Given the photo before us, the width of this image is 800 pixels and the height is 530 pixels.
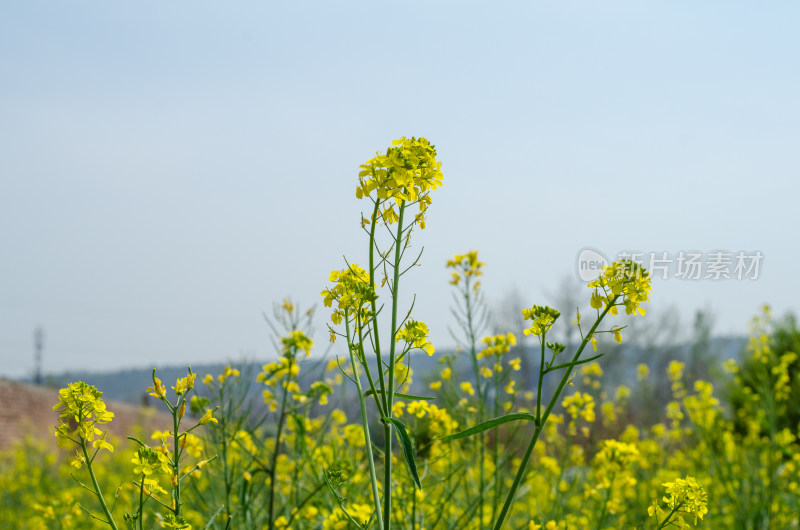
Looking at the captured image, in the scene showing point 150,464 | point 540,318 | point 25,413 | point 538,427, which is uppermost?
point 540,318

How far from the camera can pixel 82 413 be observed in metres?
1.54

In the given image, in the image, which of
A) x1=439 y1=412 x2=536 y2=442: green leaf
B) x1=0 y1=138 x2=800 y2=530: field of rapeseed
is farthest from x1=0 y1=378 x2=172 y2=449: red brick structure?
x1=439 y1=412 x2=536 y2=442: green leaf

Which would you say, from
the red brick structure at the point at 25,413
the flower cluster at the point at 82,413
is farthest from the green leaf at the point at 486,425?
the red brick structure at the point at 25,413

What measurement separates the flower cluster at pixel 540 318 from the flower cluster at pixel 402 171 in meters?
0.35

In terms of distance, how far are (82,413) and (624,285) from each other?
3.94 feet

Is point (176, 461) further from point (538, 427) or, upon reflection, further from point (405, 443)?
point (538, 427)

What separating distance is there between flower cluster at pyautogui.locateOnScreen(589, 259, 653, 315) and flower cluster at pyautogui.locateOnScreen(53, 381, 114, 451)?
42.8 inches

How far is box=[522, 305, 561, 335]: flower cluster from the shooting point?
150 cm

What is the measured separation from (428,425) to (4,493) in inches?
259

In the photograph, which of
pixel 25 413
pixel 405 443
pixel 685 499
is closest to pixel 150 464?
pixel 405 443

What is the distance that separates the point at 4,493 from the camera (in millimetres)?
7418

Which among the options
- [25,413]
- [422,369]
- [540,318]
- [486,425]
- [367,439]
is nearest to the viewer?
[486,425]

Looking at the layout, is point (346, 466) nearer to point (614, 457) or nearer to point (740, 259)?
point (614, 457)

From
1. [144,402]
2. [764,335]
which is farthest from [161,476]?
[144,402]
